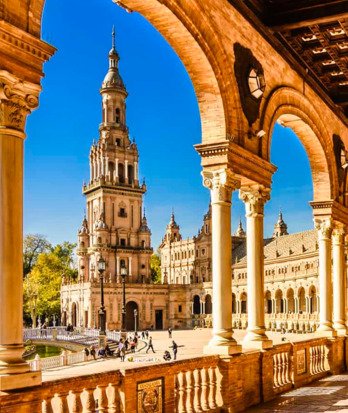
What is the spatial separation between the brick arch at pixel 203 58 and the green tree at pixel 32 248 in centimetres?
8619

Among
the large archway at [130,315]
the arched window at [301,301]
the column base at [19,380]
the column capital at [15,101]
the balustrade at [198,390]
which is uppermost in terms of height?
the column capital at [15,101]

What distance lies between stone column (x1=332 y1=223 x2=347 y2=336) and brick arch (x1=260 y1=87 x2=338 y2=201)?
1.02 m

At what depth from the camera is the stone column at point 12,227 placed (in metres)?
5.95

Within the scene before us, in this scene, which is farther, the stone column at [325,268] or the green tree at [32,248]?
the green tree at [32,248]

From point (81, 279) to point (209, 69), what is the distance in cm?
7964

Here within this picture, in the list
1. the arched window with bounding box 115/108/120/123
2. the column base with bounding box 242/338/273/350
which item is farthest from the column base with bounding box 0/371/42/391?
the arched window with bounding box 115/108/120/123

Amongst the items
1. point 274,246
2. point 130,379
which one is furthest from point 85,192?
point 130,379

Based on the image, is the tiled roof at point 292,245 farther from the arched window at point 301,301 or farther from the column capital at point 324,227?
the column capital at point 324,227

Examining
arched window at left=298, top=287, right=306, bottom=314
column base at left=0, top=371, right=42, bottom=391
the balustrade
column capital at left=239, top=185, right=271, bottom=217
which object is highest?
column capital at left=239, top=185, right=271, bottom=217

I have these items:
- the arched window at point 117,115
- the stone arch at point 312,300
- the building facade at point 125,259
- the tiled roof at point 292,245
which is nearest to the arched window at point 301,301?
the building facade at point 125,259

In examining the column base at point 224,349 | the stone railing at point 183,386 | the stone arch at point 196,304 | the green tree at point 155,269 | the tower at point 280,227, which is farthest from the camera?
the green tree at point 155,269

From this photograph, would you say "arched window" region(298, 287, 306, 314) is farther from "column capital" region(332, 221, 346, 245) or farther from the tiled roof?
"column capital" region(332, 221, 346, 245)

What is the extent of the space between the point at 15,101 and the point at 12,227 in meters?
1.16

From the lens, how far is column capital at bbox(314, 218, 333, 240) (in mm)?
15805
